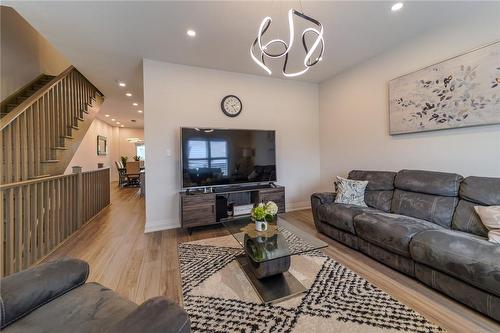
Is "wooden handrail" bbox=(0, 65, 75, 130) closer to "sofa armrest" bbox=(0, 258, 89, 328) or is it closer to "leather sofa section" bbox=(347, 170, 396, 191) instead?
"sofa armrest" bbox=(0, 258, 89, 328)

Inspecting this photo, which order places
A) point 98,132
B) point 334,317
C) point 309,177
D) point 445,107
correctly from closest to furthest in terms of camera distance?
point 334,317, point 445,107, point 309,177, point 98,132

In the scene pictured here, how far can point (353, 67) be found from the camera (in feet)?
12.6

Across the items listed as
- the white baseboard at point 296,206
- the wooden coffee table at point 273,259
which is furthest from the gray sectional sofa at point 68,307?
the white baseboard at point 296,206

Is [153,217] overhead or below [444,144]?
below

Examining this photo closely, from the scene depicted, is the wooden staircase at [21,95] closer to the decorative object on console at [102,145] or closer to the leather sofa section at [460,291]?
the decorative object on console at [102,145]

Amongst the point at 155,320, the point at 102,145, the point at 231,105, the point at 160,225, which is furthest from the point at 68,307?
the point at 102,145

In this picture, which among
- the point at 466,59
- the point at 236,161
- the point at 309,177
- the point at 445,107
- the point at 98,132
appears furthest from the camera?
the point at 98,132

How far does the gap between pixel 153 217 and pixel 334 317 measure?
290 centimetres

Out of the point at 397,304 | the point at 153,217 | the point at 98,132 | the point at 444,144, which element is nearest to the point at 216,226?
the point at 153,217

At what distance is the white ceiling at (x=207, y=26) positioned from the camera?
2.26 m

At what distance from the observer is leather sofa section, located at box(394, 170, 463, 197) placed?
2.32 m

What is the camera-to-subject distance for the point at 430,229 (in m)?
2.02

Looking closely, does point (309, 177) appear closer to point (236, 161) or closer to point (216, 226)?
point (236, 161)

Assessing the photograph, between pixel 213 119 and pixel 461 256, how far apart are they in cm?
350
